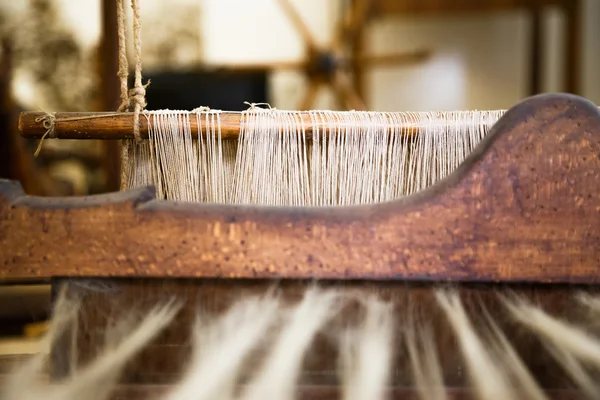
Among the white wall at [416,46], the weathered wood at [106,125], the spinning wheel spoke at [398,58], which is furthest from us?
the white wall at [416,46]

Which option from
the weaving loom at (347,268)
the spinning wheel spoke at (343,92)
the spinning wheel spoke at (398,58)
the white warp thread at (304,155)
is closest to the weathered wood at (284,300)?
the weaving loom at (347,268)

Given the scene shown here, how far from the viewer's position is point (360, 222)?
0.58m

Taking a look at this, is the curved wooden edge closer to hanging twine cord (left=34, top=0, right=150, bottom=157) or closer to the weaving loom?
the weaving loom

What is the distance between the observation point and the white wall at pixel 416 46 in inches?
125

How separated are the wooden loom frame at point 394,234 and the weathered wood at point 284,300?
0.02 m

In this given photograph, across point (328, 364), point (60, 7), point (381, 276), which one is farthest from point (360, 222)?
point (60, 7)

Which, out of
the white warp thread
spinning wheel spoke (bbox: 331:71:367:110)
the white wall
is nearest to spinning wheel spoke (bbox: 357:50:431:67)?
spinning wheel spoke (bbox: 331:71:367:110)

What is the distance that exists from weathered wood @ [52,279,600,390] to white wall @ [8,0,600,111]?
2776 mm

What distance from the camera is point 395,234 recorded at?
0.58m

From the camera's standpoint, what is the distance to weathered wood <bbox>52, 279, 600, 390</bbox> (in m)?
0.58

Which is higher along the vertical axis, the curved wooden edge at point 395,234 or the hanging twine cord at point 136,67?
the hanging twine cord at point 136,67

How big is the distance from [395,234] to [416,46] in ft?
9.89

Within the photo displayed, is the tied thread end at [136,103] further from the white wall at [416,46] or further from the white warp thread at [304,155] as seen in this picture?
the white wall at [416,46]

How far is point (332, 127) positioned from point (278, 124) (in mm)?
79
